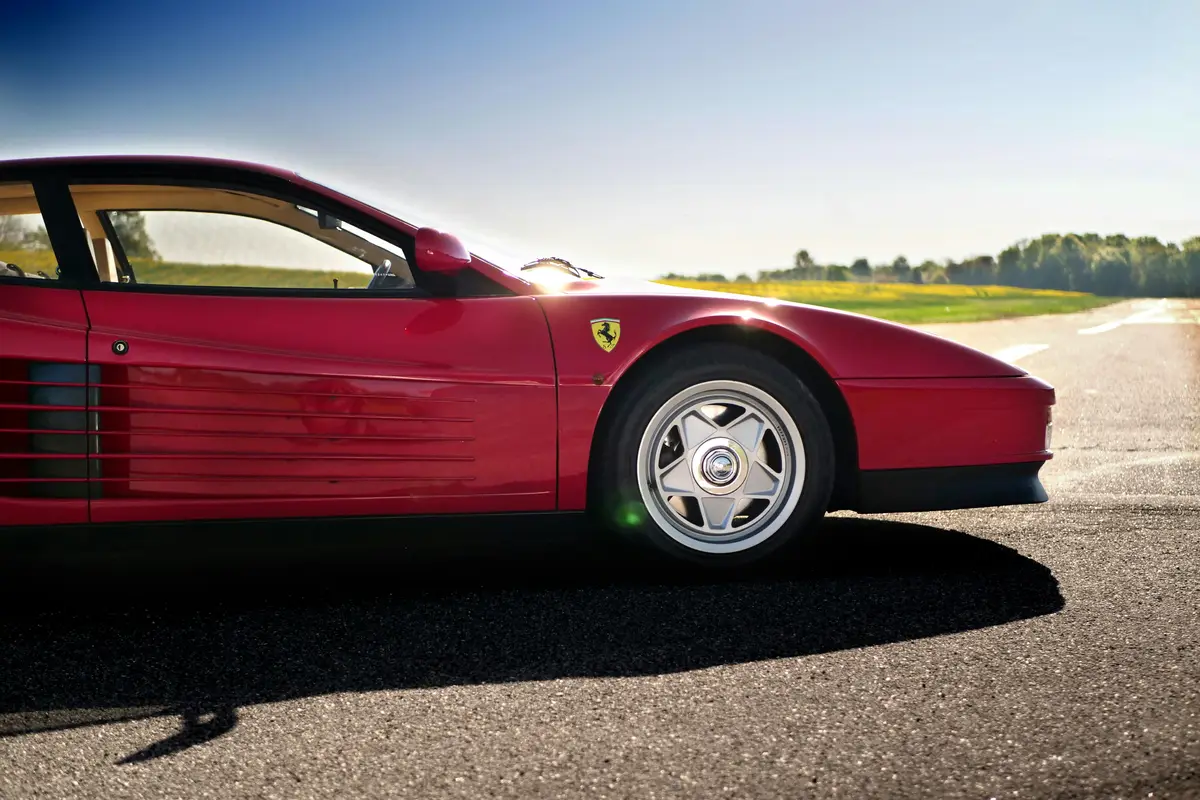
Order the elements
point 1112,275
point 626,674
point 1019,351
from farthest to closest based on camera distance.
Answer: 1. point 1112,275
2. point 1019,351
3. point 626,674

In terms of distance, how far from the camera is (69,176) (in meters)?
3.61

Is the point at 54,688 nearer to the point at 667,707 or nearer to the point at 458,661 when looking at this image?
the point at 458,661

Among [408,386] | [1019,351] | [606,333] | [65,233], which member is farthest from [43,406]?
[1019,351]

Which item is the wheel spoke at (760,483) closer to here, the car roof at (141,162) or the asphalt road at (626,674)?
the asphalt road at (626,674)

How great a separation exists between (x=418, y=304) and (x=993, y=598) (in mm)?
1919

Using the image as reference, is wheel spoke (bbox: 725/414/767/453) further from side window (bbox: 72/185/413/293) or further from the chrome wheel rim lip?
side window (bbox: 72/185/413/293)

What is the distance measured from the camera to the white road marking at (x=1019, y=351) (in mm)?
14571

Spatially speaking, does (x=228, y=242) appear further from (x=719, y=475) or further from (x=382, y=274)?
(x=719, y=475)

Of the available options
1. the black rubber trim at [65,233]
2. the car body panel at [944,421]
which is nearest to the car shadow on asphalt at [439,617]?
the car body panel at [944,421]

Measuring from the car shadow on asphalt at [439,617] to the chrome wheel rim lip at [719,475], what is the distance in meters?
0.13

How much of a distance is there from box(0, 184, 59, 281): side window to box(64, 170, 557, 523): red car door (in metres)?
0.13

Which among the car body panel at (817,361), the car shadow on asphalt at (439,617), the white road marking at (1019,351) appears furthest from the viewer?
the white road marking at (1019,351)

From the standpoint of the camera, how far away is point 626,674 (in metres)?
2.71

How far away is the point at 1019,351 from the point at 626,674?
14.5 meters
